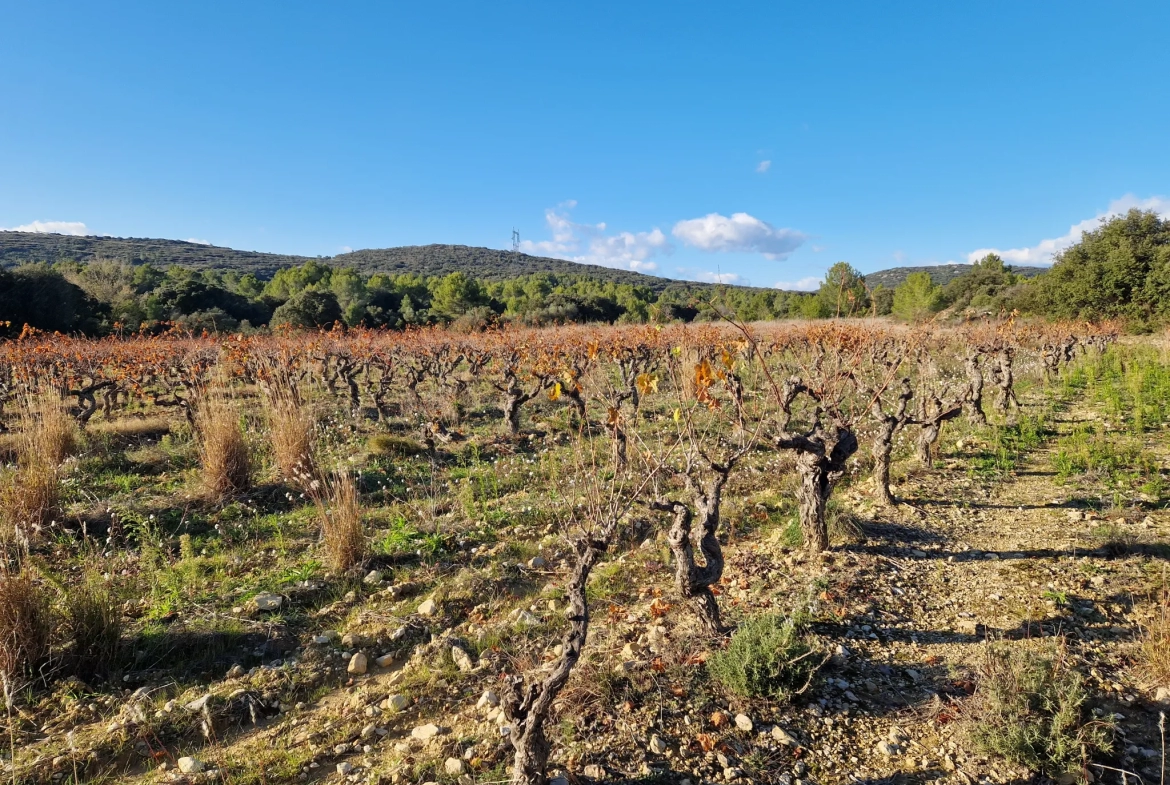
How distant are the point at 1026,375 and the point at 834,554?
38.1 feet

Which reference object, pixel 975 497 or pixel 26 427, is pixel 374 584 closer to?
pixel 26 427

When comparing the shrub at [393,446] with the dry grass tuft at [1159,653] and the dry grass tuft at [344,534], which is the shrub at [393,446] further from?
the dry grass tuft at [1159,653]

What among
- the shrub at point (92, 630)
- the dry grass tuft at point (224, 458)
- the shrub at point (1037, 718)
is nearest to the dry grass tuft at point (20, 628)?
the shrub at point (92, 630)

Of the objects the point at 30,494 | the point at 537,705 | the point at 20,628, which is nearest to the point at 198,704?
the point at 20,628

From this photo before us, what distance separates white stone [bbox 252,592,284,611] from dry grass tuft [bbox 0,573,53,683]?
108 cm

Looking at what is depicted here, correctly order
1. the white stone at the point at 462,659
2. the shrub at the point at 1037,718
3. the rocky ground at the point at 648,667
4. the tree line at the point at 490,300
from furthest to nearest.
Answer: the tree line at the point at 490,300 → the white stone at the point at 462,659 → the rocky ground at the point at 648,667 → the shrub at the point at 1037,718

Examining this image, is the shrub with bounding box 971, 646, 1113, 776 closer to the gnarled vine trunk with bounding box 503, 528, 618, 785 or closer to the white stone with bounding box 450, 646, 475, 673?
the gnarled vine trunk with bounding box 503, 528, 618, 785

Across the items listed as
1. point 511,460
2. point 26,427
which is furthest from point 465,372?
point 26,427

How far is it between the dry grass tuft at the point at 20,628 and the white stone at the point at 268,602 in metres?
1.08

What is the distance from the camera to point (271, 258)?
77562 millimetres

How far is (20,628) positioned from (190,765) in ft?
5.12

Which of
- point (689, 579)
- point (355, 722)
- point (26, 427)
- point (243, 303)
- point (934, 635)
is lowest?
point (355, 722)

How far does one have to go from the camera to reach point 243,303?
2972 cm

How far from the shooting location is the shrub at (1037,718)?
89.6 inches
